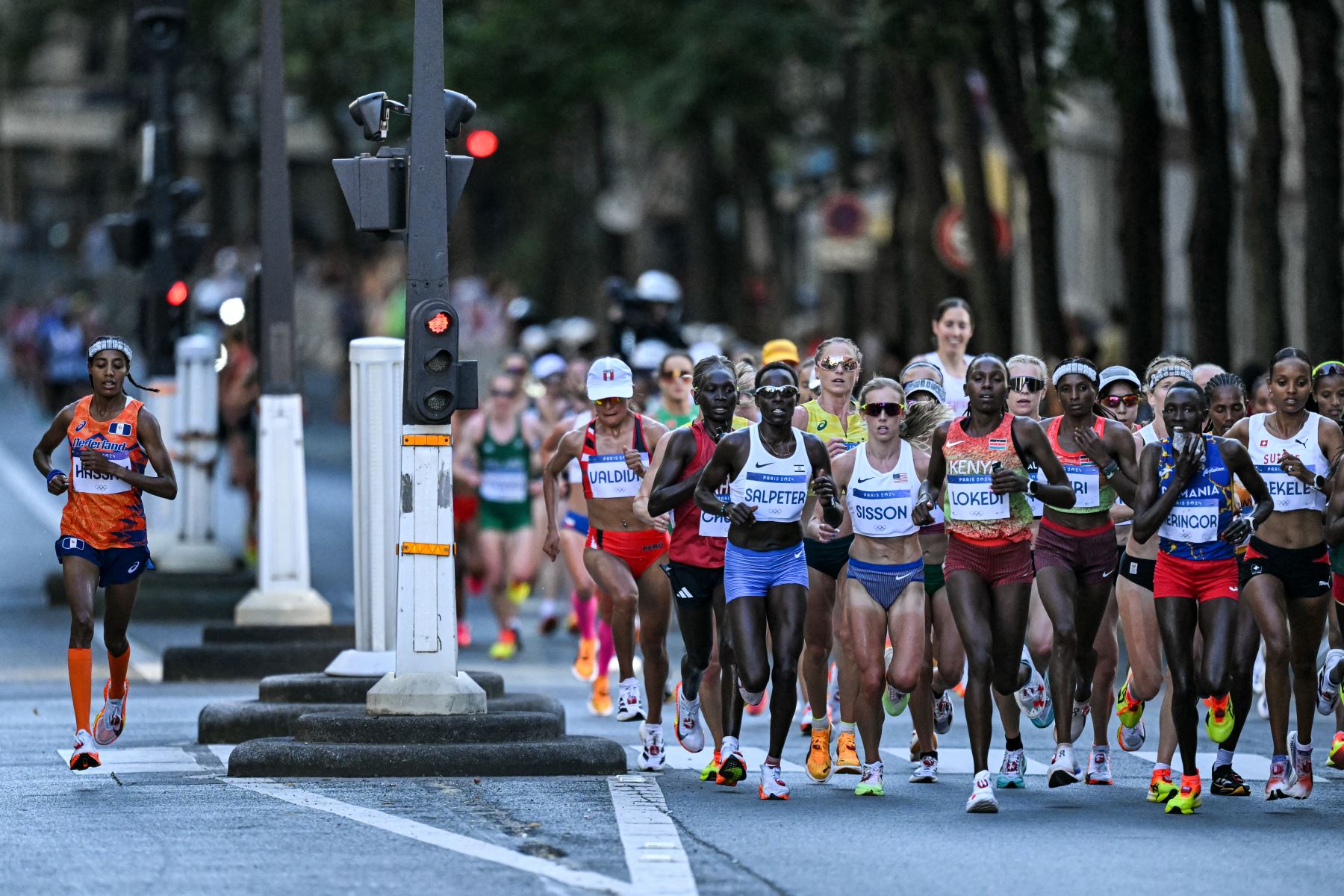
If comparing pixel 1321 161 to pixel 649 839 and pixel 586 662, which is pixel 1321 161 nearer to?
pixel 586 662

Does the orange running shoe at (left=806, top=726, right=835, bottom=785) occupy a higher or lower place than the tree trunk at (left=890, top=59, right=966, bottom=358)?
lower

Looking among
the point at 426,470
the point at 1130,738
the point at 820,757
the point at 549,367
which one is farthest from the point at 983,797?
the point at 549,367

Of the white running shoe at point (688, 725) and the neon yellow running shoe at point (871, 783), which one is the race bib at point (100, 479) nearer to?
the white running shoe at point (688, 725)

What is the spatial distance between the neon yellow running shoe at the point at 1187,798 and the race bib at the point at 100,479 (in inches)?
202

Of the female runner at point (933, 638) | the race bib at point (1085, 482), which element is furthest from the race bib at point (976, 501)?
the race bib at point (1085, 482)

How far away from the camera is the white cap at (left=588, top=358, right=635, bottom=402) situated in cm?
1512

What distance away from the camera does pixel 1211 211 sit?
23547 mm

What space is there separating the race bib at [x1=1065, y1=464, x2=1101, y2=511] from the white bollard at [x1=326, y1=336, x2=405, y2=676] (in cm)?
372

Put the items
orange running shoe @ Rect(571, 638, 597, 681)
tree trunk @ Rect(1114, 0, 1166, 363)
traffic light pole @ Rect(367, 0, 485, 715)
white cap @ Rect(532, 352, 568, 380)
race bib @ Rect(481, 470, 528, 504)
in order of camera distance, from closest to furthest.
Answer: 1. traffic light pole @ Rect(367, 0, 485, 715)
2. orange running shoe @ Rect(571, 638, 597, 681)
3. white cap @ Rect(532, 352, 568, 380)
4. race bib @ Rect(481, 470, 528, 504)
5. tree trunk @ Rect(1114, 0, 1166, 363)

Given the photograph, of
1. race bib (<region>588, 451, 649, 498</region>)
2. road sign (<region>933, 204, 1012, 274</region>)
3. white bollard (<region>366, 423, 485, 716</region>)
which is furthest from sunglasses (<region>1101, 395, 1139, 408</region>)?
road sign (<region>933, 204, 1012, 274</region>)

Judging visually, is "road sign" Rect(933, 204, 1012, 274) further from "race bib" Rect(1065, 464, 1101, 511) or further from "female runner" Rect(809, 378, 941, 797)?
"female runner" Rect(809, 378, 941, 797)

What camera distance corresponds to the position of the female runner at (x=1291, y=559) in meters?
13.0

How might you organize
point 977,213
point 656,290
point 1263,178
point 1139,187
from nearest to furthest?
point 1263,178
point 656,290
point 1139,187
point 977,213

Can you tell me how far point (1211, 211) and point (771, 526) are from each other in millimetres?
11461
